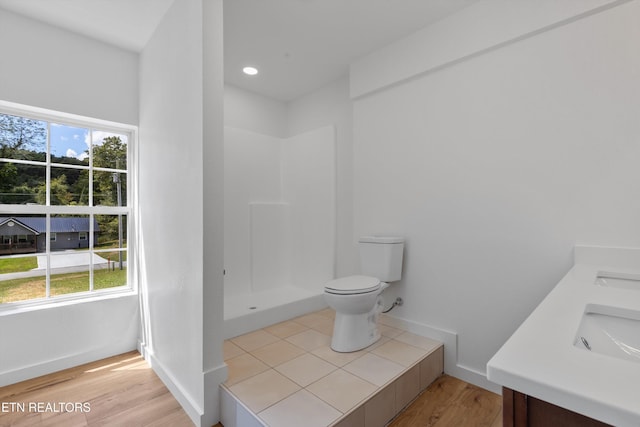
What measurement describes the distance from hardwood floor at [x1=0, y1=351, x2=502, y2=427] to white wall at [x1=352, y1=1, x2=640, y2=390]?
0.83 ft

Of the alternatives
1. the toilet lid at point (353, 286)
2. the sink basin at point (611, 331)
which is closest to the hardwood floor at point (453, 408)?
the toilet lid at point (353, 286)

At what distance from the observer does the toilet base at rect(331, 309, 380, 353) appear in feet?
6.70

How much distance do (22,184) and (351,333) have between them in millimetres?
2527

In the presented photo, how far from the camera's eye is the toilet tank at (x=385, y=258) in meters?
2.32

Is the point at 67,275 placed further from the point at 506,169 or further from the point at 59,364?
the point at 506,169

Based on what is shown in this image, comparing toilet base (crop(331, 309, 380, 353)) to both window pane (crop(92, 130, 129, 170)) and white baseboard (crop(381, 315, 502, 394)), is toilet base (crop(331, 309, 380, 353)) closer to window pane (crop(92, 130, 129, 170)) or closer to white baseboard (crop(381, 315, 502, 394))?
white baseboard (crop(381, 315, 502, 394))

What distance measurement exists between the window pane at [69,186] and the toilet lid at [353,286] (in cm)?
203

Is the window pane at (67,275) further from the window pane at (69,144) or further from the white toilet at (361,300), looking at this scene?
the white toilet at (361,300)

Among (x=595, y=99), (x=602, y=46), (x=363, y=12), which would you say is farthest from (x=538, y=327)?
(x=363, y=12)

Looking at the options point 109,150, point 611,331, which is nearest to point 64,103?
point 109,150

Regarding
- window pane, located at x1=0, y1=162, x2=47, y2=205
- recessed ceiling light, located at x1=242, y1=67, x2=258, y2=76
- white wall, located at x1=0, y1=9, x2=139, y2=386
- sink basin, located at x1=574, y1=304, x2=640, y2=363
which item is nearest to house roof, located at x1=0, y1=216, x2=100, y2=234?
window pane, located at x1=0, y1=162, x2=47, y2=205

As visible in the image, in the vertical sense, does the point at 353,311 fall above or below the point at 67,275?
below

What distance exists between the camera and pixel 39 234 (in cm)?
222

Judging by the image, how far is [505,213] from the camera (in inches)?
74.7
